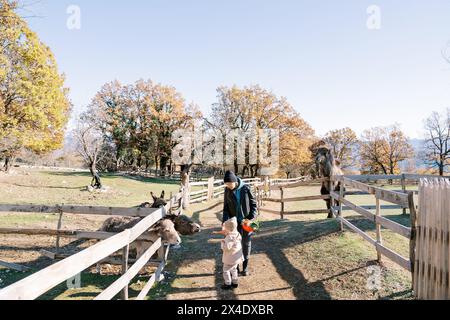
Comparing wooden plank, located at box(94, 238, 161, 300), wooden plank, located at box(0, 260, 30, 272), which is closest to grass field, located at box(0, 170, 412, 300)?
wooden plank, located at box(0, 260, 30, 272)

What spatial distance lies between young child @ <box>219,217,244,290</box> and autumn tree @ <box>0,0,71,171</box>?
557 inches

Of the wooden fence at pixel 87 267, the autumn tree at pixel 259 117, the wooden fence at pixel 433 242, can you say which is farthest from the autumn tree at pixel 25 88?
the autumn tree at pixel 259 117

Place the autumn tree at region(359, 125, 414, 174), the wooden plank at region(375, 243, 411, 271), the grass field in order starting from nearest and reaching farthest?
the wooden plank at region(375, 243, 411, 271) < the grass field < the autumn tree at region(359, 125, 414, 174)

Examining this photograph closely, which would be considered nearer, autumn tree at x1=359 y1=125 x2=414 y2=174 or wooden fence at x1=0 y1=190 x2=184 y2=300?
wooden fence at x1=0 y1=190 x2=184 y2=300

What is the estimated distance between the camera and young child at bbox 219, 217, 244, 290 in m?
5.66

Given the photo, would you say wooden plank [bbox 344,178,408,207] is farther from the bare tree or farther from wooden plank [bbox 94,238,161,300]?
the bare tree

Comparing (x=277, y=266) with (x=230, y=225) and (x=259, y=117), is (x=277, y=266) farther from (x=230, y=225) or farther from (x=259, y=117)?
(x=259, y=117)

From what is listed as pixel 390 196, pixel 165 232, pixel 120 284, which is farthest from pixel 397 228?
pixel 120 284

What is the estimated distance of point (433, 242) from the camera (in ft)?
13.6

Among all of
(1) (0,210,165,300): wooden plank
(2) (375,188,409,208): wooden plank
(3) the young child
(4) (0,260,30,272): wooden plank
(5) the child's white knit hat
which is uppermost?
(2) (375,188,409,208): wooden plank

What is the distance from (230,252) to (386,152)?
58.8 metres
